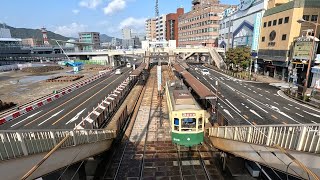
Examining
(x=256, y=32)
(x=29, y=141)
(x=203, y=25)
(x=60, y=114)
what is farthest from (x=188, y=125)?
(x=203, y=25)

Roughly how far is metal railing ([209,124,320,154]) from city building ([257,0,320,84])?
112 ft

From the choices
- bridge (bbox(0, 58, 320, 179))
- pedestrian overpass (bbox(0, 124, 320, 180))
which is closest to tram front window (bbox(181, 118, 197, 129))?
bridge (bbox(0, 58, 320, 179))

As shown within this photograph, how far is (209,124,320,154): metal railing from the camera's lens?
7797 millimetres

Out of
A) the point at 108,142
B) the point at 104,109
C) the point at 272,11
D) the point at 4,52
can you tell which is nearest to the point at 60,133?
the point at 108,142

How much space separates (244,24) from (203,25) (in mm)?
44978

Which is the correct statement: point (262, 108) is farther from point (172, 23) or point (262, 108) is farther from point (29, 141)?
point (172, 23)

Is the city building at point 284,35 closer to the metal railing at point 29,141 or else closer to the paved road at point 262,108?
the paved road at point 262,108

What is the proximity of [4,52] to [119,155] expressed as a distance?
13835 centimetres

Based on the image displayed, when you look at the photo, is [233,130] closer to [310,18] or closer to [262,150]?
[262,150]

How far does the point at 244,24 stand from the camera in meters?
71.2

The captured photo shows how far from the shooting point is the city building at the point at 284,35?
4475cm

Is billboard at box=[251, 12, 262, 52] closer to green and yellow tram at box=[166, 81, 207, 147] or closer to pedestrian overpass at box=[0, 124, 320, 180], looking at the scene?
green and yellow tram at box=[166, 81, 207, 147]

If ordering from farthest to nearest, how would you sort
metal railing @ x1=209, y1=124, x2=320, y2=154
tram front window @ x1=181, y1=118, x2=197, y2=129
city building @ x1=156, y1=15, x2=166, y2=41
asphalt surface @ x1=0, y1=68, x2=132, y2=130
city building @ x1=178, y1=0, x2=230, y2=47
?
city building @ x1=156, y1=15, x2=166, y2=41 → city building @ x1=178, y1=0, x2=230, y2=47 → asphalt surface @ x1=0, y1=68, x2=132, y2=130 → tram front window @ x1=181, y1=118, x2=197, y2=129 → metal railing @ x1=209, y1=124, x2=320, y2=154

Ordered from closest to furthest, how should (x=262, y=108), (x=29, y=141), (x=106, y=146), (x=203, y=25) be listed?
(x=29, y=141) < (x=106, y=146) < (x=262, y=108) < (x=203, y=25)
